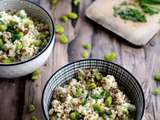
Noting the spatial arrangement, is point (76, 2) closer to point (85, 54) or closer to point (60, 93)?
point (85, 54)

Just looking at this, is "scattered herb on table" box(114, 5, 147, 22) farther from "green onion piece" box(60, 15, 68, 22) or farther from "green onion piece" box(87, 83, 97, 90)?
"green onion piece" box(87, 83, 97, 90)

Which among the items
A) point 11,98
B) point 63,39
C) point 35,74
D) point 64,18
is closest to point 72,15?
point 64,18

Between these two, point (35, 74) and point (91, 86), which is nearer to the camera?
point (91, 86)

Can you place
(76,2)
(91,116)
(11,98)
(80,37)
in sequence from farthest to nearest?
1. (76,2)
2. (80,37)
3. (11,98)
4. (91,116)

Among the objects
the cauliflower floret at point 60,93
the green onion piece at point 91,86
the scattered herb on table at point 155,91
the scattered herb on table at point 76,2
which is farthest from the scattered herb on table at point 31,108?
the scattered herb on table at point 76,2

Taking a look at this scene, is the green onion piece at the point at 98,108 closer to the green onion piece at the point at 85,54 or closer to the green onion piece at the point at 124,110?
the green onion piece at the point at 124,110

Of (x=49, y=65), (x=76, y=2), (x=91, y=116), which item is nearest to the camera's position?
(x=91, y=116)
